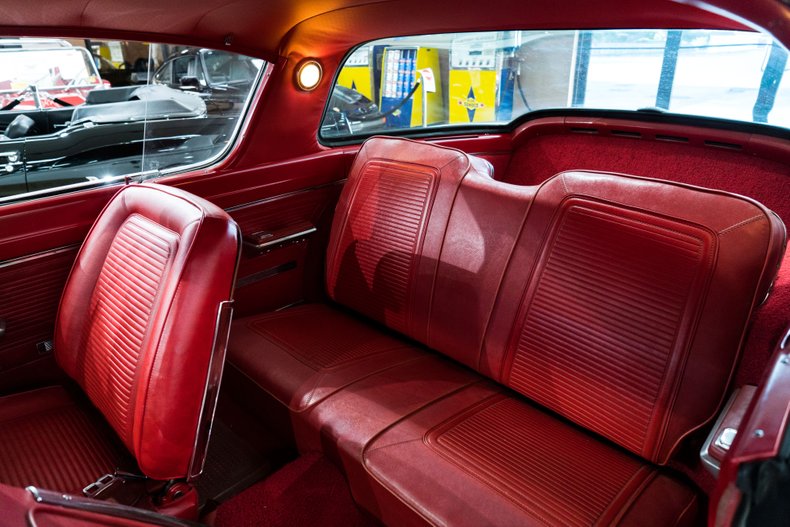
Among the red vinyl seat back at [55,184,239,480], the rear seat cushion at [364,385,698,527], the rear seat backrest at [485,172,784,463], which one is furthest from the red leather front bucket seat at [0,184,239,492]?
the rear seat backrest at [485,172,784,463]

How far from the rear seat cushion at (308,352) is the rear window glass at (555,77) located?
2.90 feet

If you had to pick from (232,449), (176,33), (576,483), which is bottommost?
(232,449)

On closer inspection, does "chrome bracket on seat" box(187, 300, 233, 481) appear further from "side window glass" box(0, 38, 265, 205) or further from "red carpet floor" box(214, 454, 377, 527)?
"side window glass" box(0, 38, 265, 205)

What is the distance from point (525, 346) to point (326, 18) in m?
1.33

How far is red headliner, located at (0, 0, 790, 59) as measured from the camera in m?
1.45

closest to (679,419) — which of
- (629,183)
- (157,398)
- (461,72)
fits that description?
(629,183)

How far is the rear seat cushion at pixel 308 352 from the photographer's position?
167 cm

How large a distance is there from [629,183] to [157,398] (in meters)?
1.31

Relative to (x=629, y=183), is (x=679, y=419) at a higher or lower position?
lower

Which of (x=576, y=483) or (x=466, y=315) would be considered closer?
(x=576, y=483)

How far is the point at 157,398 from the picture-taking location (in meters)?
1.23

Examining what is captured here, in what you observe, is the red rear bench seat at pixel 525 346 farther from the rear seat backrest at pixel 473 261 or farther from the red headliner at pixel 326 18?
the red headliner at pixel 326 18

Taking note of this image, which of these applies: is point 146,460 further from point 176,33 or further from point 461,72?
point 461,72

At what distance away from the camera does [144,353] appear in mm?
1267
